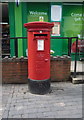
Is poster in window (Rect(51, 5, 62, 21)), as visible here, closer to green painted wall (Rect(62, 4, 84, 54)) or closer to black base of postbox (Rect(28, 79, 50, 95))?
green painted wall (Rect(62, 4, 84, 54))

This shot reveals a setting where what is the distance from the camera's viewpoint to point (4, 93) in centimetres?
429

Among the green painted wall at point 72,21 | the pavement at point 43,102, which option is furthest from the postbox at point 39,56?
the green painted wall at point 72,21

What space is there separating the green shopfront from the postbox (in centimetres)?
278

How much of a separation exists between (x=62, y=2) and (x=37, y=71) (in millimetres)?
4119

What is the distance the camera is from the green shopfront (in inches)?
269

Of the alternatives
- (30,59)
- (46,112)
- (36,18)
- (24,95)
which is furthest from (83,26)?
(46,112)

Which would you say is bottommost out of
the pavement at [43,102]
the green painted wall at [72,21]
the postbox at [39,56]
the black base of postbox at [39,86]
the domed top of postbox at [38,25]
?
the pavement at [43,102]

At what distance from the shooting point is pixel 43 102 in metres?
3.74

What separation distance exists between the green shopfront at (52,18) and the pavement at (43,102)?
9.02 feet

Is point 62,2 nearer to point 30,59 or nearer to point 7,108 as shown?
point 30,59

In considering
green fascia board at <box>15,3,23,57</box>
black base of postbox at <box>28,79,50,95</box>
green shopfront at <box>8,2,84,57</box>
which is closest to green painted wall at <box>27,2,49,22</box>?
green shopfront at <box>8,2,84,57</box>

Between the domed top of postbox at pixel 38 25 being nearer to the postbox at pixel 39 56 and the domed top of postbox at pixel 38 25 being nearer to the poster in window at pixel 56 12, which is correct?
the postbox at pixel 39 56

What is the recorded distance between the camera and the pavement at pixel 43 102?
126 inches

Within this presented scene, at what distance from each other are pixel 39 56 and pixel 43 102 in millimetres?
1154
